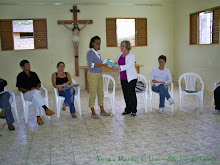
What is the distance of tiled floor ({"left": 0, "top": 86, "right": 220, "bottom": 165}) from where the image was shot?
2947 millimetres

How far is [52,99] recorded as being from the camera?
6680 millimetres

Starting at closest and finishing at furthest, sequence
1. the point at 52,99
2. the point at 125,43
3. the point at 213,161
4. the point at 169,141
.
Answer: the point at 213,161 → the point at 169,141 → the point at 125,43 → the point at 52,99

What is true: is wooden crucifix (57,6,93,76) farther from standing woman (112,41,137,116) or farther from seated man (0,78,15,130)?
seated man (0,78,15,130)

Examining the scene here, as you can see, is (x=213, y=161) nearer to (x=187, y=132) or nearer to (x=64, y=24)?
(x=187, y=132)

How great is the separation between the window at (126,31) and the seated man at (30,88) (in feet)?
12.6

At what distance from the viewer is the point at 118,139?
3566mm

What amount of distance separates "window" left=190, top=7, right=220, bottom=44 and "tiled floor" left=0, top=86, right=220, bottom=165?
2.24 metres

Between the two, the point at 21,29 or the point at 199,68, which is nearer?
the point at 199,68

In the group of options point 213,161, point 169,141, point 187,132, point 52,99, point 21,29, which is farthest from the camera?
point 21,29

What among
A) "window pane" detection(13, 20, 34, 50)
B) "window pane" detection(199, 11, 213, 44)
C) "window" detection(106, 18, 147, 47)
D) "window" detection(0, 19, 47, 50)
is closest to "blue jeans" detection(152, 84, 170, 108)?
"window pane" detection(199, 11, 213, 44)

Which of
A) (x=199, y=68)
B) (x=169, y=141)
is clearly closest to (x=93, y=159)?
(x=169, y=141)

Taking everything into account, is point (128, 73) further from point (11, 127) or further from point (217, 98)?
point (11, 127)

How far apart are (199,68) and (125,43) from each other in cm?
328

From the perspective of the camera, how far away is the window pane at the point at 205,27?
6578mm
